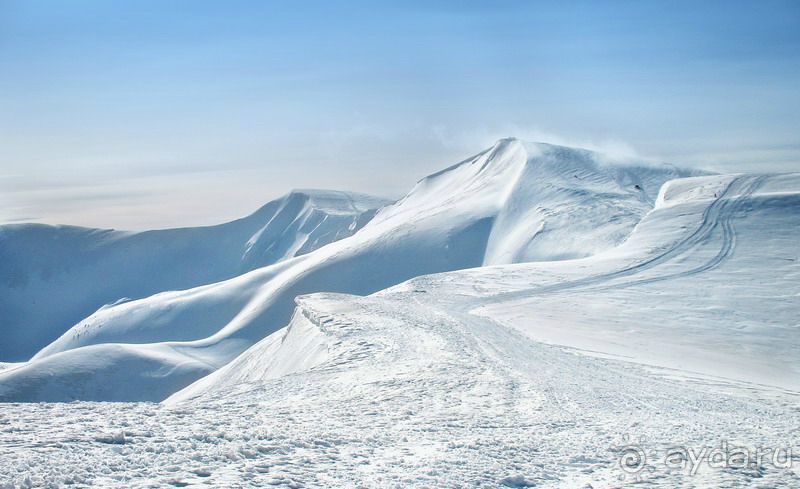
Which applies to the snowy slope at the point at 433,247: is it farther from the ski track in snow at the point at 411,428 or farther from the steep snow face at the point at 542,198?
the ski track in snow at the point at 411,428

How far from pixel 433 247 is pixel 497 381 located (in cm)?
6321

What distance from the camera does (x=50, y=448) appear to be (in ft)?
28.9

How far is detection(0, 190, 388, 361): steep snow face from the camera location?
124m

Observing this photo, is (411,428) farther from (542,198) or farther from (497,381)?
(542,198)

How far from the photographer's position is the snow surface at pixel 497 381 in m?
8.68

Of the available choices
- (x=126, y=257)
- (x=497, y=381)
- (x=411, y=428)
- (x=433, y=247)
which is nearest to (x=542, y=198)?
(x=433, y=247)

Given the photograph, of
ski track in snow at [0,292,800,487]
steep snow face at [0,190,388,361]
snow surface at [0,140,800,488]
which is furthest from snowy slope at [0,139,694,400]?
ski track in snow at [0,292,800,487]

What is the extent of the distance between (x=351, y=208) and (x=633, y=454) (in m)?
134

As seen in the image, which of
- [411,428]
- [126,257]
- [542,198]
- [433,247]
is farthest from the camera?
[126,257]

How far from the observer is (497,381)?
50.2 feet

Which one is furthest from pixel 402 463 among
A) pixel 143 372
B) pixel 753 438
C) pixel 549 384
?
pixel 143 372

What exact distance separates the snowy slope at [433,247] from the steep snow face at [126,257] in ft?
118

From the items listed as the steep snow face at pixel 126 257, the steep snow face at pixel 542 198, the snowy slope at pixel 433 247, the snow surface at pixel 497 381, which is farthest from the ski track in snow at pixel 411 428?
the steep snow face at pixel 126 257

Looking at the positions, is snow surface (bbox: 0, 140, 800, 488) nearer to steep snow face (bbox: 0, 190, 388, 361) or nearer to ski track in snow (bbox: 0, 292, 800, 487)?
ski track in snow (bbox: 0, 292, 800, 487)
